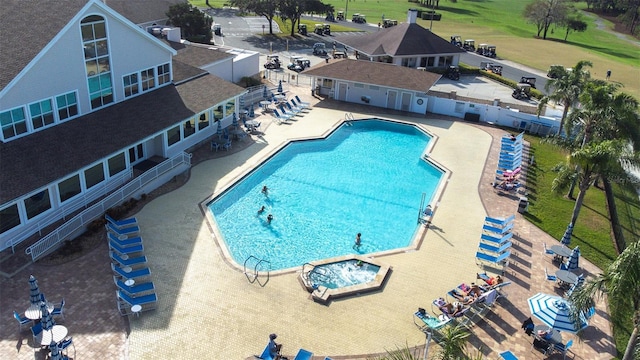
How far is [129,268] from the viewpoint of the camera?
19.7 meters

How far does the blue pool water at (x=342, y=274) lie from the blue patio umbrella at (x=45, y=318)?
983cm

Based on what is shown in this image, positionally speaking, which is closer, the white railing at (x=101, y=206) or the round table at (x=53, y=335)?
the round table at (x=53, y=335)

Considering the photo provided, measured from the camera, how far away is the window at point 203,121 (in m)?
33.2

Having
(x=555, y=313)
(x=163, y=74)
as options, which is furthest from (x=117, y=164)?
(x=555, y=313)

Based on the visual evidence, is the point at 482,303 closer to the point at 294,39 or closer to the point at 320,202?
the point at 320,202

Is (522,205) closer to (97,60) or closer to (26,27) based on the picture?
(97,60)

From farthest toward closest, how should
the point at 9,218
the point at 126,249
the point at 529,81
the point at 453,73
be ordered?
the point at 453,73 < the point at 529,81 < the point at 126,249 < the point at 9,218

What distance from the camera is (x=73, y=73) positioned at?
25.1 meters

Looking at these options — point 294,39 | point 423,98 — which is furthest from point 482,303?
point 294,39

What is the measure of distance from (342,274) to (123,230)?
10.4 metres

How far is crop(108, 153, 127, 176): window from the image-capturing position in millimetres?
26016

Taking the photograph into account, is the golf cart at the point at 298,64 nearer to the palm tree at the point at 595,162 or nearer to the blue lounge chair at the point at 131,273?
the palm tree at the point at 595,162

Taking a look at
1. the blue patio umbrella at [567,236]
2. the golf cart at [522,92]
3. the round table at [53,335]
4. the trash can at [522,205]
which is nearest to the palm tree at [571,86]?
the trash can at [522,205]

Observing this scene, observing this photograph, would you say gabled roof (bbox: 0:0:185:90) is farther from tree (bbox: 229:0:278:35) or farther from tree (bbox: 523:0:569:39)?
tree (bbox: 523:0:569:39)
